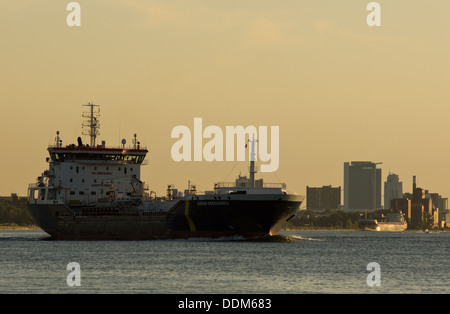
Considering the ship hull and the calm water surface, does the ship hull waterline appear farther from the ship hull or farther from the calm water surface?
the calm water surface

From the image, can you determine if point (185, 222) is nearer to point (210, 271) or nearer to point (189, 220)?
point (189, 220)

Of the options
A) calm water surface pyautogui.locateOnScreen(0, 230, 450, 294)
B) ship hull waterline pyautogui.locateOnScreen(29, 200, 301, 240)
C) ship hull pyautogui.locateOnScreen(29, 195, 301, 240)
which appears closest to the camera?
calm water surface pyautogui.locateOnScreen(0, 230, 450, 294)

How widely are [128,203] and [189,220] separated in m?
13.4

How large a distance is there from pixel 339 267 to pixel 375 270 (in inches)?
189

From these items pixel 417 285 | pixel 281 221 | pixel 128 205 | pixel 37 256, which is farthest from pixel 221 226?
pixel 417 285

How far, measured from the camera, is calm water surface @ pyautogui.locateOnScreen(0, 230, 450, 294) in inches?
2239

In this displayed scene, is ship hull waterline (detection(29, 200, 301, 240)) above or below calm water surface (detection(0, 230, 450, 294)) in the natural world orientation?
above

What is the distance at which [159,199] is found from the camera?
120m

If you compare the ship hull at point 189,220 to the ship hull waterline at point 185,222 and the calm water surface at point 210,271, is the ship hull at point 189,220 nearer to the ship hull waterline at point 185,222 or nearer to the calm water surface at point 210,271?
the ship hull waterline at point 185,222

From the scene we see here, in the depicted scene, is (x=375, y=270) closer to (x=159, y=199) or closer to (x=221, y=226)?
(x=221, y=226)

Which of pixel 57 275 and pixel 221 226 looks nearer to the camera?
pixel 57 275

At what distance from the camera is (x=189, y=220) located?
360 feet
